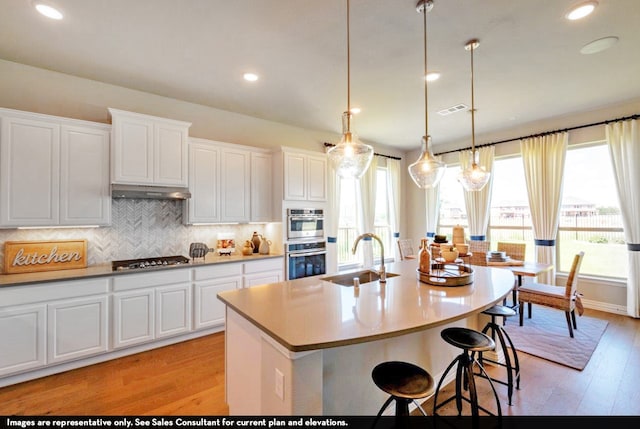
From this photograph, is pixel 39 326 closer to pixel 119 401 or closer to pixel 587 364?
pixel 119 401

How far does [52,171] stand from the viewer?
2.78m

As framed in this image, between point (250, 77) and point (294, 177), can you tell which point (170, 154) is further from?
point (294, 177)

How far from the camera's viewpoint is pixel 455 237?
256cm

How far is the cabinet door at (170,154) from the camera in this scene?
3295 mm

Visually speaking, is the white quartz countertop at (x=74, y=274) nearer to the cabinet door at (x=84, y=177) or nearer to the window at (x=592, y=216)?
the cabinet door at (x=84, y=177)

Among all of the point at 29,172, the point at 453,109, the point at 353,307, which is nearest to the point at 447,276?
the point at 353,307

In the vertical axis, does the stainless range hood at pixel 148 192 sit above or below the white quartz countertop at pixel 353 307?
above

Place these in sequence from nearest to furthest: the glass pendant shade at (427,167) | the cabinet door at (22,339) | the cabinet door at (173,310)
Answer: the cabinet door at (22,339) → the glass pendant shade at (427,167) → the cabinet door at (173,310)

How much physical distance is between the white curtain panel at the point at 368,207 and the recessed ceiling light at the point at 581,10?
368cm

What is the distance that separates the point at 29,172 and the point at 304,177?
3.09m

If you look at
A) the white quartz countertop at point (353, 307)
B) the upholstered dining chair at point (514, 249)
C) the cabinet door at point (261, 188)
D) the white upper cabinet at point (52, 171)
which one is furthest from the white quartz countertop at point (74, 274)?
the upholstered dining chair at point (514, 249)

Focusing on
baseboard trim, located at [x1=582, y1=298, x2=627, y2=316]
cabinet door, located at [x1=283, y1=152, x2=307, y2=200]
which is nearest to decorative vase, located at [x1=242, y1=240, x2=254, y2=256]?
cabinet door, located at [x1=283, y1=152, x2=307, y2=200]

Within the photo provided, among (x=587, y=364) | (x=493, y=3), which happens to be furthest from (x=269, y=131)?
(x=587, y=364)

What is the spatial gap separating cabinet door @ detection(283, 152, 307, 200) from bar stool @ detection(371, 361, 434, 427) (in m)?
3.03
